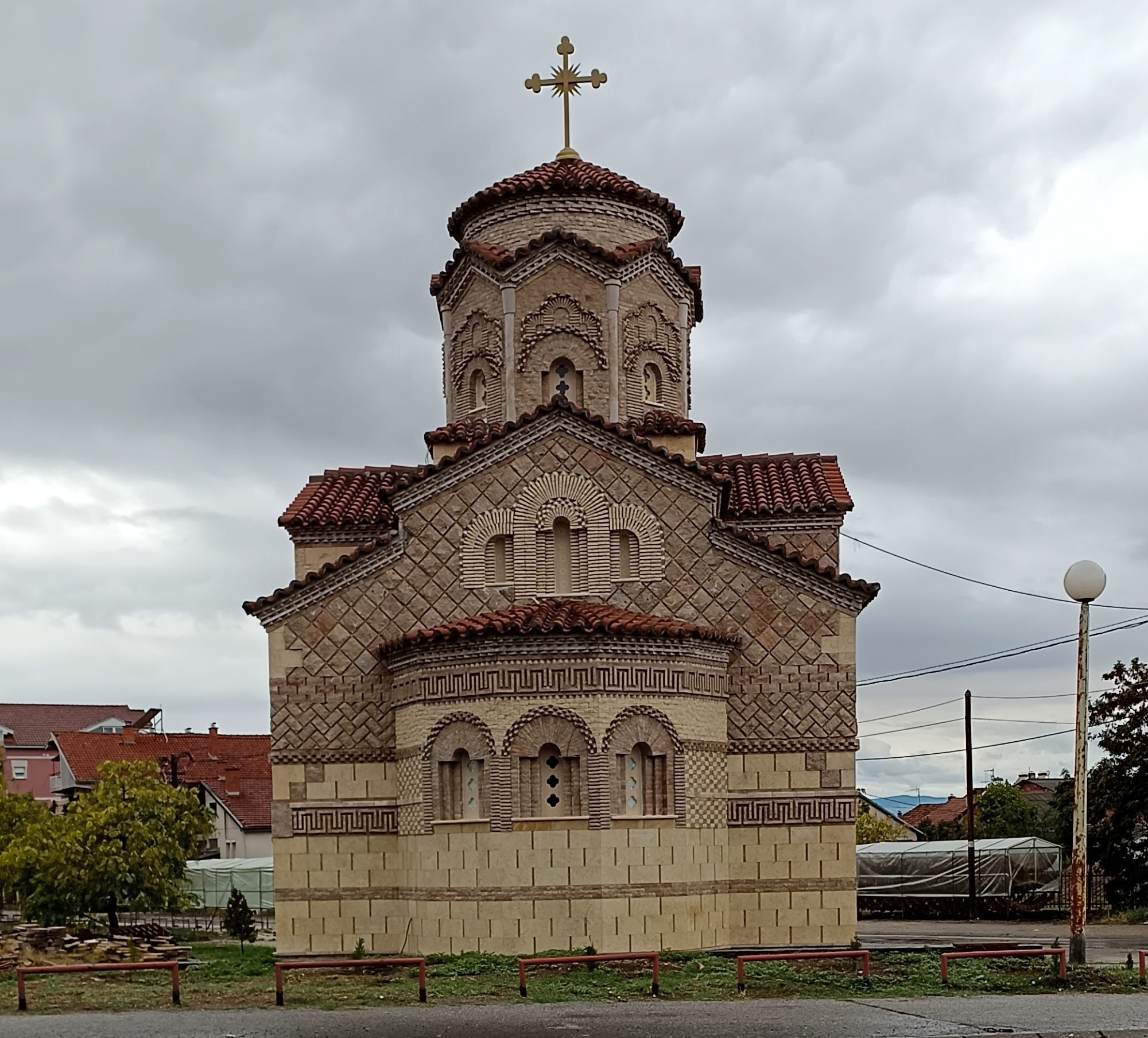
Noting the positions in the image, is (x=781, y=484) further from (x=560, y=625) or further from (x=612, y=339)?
(x=560, y=625)

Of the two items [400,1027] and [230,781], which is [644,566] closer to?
[400,1027]

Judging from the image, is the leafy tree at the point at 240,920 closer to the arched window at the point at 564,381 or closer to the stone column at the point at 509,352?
the stone column at the point at 509,352

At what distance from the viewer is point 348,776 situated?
22.0m

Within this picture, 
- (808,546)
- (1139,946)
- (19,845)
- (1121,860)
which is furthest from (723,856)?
(1121,860)

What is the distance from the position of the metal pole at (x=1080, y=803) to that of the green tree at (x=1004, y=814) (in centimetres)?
3816

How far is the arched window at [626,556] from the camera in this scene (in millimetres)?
22359

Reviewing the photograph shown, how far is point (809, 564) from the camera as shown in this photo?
22.1 metres

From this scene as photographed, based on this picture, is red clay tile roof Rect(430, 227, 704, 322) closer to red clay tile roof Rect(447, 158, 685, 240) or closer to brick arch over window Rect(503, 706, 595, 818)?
red clay tile roof Rect(447, 158, 685, 240)

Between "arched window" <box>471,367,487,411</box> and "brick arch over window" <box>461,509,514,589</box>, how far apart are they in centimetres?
406

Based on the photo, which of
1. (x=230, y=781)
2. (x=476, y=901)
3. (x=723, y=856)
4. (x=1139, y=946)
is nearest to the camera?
A: (x=476, y=901)

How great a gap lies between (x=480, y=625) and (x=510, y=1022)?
7.05 metres

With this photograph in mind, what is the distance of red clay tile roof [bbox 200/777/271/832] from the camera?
54125 mm

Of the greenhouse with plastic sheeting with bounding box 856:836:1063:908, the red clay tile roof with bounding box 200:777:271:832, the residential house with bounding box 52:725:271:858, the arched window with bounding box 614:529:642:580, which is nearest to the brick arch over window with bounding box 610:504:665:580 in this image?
the arched window with bounding box 614:529:642:580

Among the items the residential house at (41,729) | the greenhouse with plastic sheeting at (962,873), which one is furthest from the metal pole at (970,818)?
the residential house at (41,729)
